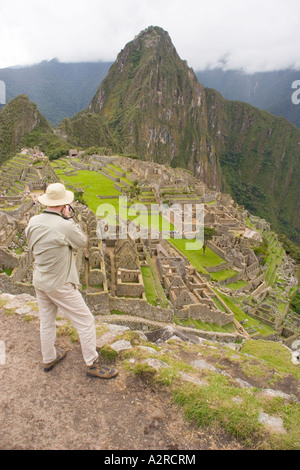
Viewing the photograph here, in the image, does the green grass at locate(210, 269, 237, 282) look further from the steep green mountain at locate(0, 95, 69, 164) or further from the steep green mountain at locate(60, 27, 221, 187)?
the steep green mountain at locate(60, 27, 221, 187)

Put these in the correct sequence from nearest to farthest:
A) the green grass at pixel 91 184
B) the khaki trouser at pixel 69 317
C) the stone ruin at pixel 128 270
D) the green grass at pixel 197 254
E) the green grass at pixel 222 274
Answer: the khaki trouser at pixel 69 317 < the stone ruin at pixel 128 270 < the green grass at pixel 222 274 < the green grass at pixel 197 254 < the green grass at pixel 91 184

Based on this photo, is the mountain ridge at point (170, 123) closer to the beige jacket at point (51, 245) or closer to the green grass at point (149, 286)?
the green grass at point (149, 286)

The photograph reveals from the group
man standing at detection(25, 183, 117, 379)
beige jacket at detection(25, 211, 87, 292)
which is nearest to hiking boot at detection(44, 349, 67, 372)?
man standing at detection(25, 183, 117, 379)

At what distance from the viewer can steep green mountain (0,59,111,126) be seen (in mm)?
119275

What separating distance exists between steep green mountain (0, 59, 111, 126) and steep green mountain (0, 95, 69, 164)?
2081 cm

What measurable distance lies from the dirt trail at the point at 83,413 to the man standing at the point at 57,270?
0.82 ft

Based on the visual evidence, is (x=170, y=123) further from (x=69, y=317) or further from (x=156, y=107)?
(x=69, y=317)

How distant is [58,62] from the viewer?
175 m

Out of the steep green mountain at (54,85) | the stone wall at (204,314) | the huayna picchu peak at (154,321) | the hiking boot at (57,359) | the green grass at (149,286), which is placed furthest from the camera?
the steep green mountain at (54,85)

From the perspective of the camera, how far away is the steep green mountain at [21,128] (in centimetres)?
7481

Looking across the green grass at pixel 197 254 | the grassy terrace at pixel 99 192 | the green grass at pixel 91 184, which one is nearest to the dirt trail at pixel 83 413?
the green grass at pixel 197 254

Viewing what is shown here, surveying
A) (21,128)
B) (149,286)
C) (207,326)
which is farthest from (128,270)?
(21,128)

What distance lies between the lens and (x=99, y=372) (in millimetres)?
4398
